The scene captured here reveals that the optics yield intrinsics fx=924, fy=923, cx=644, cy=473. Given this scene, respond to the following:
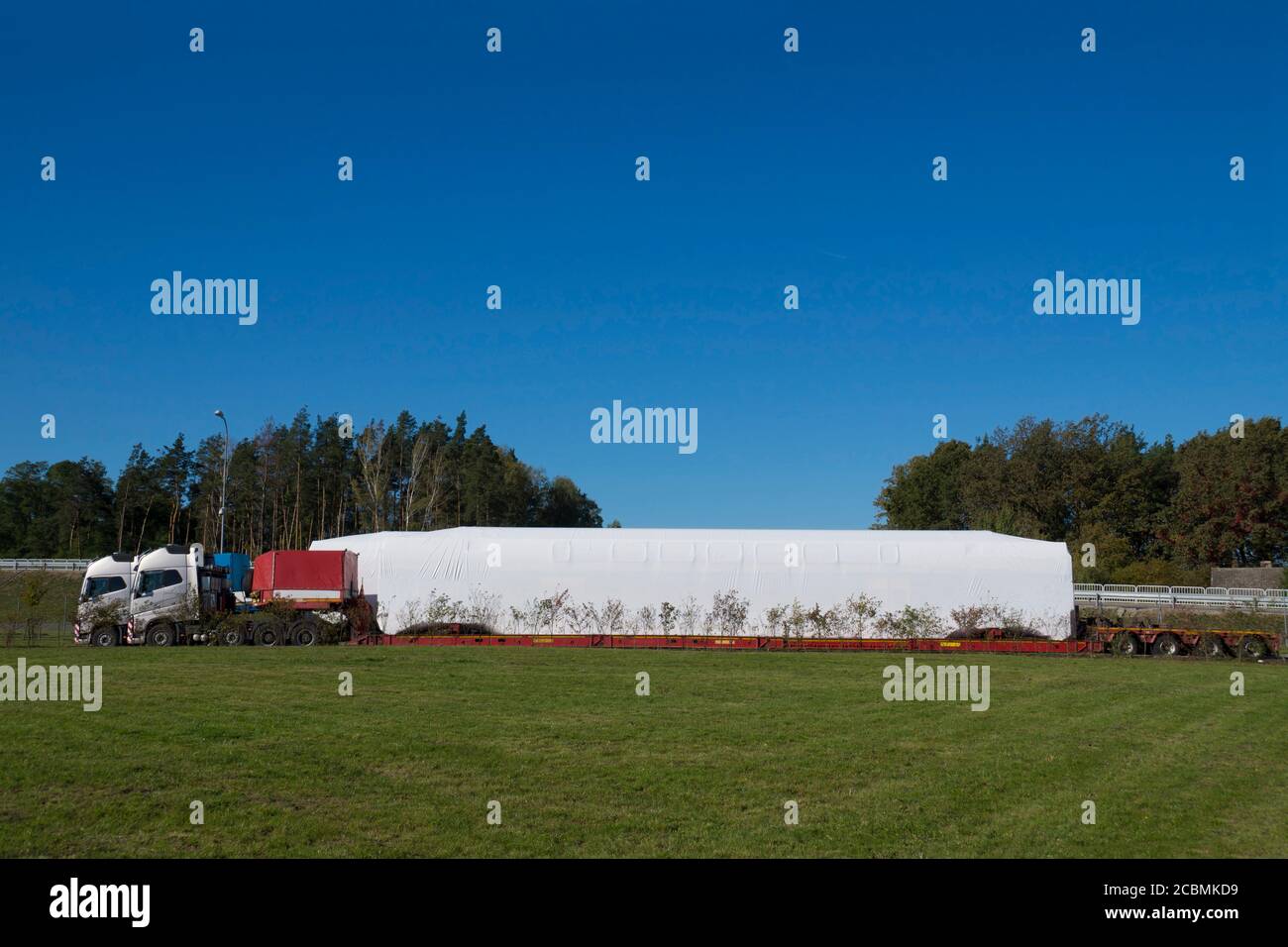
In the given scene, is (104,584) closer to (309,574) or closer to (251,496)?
(309,574)

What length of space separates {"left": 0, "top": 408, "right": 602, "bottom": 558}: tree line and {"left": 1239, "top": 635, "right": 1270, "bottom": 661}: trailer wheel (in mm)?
56334

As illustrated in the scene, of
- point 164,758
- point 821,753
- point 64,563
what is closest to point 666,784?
point 821,753

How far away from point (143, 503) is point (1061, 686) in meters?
79.9

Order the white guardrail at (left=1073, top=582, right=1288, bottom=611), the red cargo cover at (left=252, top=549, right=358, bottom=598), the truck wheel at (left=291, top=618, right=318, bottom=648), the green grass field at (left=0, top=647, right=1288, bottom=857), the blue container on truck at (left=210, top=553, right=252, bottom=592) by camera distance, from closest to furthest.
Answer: the green grass field at (left=0, top=647, right=1288, bottom=857) < the truck wheel at (left=291, top=618, right=318, bottom=648) < the red cargo cover at (left=252, top=549, right=358, bottom=598) < the blue container on truck at (left=210, top=553, right=252, bottom=592) < the white guardrail at (left=1073, top=582, right=1288, bottom=611)

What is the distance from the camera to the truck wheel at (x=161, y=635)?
1190 inches

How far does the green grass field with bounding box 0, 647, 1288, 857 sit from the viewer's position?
8133 mm

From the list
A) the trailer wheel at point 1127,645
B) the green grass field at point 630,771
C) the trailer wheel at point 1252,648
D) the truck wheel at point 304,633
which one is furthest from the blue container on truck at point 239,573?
the trailer wheel at point 1252,648

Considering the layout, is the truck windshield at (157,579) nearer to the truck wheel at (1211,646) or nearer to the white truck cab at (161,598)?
the white truck cab at (161,598)

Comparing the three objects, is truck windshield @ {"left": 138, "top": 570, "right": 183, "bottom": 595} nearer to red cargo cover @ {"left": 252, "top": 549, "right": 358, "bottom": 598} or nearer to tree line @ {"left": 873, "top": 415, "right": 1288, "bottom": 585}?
red cargo cover @ {"left": 252, "top": 549, "right": 358, "bottom": 598}

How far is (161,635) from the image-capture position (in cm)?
3030

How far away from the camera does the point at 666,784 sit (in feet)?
33.0

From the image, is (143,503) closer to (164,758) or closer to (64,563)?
(64,563)

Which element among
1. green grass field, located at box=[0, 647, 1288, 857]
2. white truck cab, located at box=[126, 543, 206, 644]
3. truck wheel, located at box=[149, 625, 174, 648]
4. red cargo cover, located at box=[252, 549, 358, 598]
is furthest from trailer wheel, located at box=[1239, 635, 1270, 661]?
truck wheel, located at box=[149, 625, 174, 648]

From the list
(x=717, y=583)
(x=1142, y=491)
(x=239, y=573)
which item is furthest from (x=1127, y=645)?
(x=1142, y=491)
